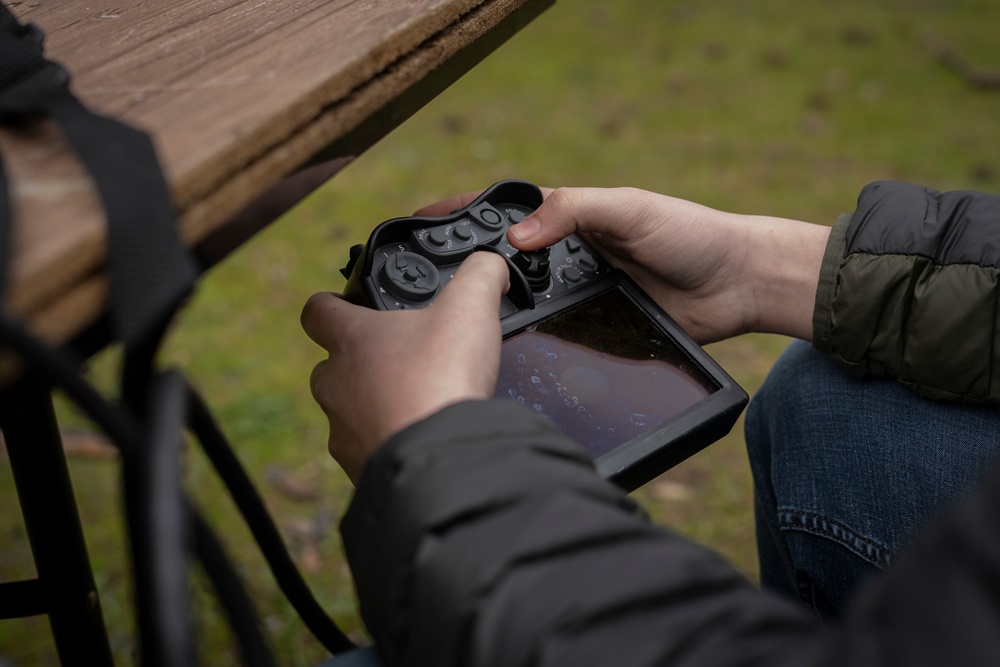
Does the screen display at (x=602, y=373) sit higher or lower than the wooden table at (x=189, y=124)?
lower

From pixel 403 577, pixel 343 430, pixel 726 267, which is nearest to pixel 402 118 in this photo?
pixel 343 430

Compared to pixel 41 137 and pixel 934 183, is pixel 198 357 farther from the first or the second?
pixel 934 183

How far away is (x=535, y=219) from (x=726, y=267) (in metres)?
0.26

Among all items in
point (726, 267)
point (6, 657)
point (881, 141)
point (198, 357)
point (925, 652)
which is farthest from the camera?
A: point (881, 141)

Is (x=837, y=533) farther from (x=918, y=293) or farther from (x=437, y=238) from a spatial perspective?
(x=437, y=238)

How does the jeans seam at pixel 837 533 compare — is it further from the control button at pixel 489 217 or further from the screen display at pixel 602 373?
the control button at pixel 489 217

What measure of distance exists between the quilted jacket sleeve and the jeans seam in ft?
0.53

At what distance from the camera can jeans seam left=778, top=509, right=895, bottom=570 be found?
0.80 m

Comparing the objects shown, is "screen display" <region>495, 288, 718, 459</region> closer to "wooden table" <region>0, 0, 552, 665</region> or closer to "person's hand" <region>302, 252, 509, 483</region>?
"person's hand" <region>302, 252, 509, 483</region>

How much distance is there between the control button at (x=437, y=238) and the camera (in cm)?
87

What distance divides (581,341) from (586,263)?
0.10 m

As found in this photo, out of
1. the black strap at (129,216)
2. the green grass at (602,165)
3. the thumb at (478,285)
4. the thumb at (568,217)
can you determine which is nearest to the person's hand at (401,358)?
the thumb at (478,285)

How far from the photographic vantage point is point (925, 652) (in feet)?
1.32

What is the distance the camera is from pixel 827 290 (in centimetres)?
91
